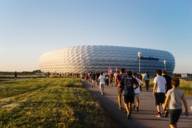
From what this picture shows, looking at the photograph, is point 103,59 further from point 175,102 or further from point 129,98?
point 175,102

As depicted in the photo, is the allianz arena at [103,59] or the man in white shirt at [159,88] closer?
the man in white shirt at [159,88]

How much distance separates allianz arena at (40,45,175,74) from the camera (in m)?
167

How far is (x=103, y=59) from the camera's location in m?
168

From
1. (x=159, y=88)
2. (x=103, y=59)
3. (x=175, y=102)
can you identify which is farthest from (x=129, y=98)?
(x=103, y=59)

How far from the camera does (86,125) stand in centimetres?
1258

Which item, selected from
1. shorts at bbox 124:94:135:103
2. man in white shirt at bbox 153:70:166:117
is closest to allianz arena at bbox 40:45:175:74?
man in white shirt at bbox 153:70:166:117

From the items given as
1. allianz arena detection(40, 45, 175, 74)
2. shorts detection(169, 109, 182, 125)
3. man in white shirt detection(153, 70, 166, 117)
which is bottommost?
shorts detection(169, 109, 182, 125)

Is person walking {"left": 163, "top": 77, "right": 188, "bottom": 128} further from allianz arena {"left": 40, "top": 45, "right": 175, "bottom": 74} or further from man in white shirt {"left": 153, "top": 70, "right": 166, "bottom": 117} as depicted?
allianz arena {"left": 40, "top": 45, "right": 175, "bottom": 74}

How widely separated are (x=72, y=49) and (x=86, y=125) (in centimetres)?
16471

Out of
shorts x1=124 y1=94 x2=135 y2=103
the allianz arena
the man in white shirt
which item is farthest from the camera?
the allianz arena

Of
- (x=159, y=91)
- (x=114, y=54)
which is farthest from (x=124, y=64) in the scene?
(x=159, y=91)

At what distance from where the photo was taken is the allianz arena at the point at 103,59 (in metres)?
167

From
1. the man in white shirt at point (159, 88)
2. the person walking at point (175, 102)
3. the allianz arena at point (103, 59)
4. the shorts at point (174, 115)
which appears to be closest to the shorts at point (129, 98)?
the man in white shirt at point (159, 88)

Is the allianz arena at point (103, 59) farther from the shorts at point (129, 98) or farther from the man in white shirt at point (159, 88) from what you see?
the shorts at point (129, 98)
